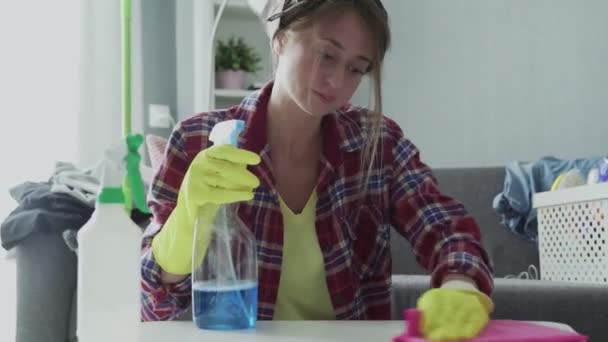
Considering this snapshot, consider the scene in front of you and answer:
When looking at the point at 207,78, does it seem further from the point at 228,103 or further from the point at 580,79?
the point at 580,79

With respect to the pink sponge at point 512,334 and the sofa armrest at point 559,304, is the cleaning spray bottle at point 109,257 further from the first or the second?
the sofa armrest at point 559,304

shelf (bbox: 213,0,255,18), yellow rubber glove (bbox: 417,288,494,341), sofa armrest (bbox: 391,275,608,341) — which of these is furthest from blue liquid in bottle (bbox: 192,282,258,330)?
shelf (bbox: 213,0,255,18)

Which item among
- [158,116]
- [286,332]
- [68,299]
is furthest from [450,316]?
[158,116]

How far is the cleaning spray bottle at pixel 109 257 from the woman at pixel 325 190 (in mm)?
242

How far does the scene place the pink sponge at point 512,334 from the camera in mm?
684

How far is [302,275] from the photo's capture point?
3.71ft

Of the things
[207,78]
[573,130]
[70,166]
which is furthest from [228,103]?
[573,130]

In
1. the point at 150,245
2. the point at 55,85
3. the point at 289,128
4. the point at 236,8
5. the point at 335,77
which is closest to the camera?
the point at 150,245

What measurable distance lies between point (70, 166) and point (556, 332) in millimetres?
1549

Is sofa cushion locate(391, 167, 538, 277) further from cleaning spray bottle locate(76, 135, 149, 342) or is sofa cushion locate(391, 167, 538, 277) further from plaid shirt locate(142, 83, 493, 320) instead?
cleaning spray bottle locate(76, 135, 149, 342)

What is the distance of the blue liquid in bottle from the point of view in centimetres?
83

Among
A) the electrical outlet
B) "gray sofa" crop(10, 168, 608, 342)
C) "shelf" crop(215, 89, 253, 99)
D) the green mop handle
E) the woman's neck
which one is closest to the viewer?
the green mop handle

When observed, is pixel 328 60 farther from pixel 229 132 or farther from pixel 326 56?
pixel 229 132

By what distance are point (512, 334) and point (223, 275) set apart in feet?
1.12
